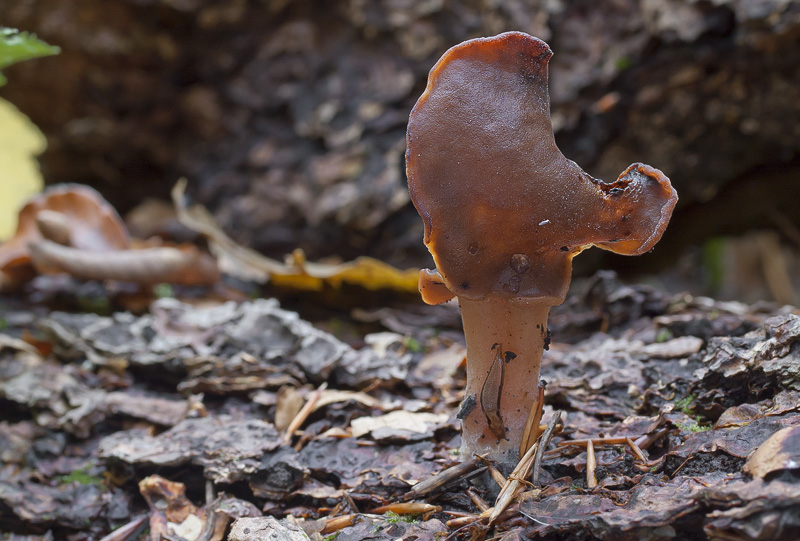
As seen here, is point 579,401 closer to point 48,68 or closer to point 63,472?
point 63,472

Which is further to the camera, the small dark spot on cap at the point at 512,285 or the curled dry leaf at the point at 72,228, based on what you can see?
the curled dry leaf at the point at 72,228

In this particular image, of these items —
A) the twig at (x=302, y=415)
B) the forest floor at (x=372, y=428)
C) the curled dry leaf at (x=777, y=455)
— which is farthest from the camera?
the twig at (x=302, y=415)

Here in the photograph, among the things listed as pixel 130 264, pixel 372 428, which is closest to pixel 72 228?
pixel 130 264

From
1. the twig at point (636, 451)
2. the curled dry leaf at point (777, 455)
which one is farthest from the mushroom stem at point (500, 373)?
the curled dry leaf at point (777, 455)

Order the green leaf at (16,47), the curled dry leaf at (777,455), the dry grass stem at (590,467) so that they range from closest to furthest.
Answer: the curled dry leaf at (777,455) < the dry grass stem at (590,467) < the green leaf at (16,47)

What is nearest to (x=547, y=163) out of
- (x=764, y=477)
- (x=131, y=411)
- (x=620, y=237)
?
(x=620, y=237)

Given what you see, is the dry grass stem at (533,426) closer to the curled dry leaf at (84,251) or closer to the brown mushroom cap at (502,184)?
the brown mushroom cap at (502,184)

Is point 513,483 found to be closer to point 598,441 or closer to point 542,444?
point 542,444
